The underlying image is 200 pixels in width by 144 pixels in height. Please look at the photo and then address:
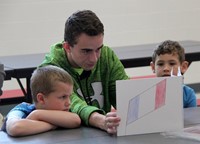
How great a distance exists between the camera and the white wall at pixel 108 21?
564 cm

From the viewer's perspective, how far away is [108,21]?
6059 mm

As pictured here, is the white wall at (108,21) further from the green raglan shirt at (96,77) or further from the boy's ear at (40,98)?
the boy's ear at (40,98)

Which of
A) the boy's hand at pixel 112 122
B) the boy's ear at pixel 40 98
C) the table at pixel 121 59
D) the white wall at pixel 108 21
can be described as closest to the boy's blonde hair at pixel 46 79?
the boy's ear at pixel 40 98

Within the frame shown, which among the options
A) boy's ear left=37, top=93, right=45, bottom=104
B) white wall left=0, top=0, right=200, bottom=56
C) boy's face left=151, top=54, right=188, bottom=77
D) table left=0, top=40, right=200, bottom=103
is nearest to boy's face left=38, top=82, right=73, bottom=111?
boy's ear left=37, top=93, right=45, bottom=104

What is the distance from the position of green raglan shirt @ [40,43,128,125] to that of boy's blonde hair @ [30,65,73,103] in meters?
0.15

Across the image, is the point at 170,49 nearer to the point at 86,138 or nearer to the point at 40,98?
the point at 40,98

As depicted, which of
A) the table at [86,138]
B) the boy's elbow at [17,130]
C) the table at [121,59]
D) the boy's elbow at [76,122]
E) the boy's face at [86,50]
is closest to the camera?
the table at [86,138]

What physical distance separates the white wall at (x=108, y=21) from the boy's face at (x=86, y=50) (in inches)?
143

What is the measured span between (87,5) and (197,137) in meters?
4.42

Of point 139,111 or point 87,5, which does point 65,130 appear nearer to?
point 139,111

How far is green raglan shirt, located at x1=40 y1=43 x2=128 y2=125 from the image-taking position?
222 centimetres

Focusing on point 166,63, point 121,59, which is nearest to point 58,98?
point 166,63

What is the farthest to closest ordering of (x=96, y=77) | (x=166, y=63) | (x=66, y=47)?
(x=166, y=63)
(x=96, y=77)
(x=66, y=47)

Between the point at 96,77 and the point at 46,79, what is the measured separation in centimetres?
39
